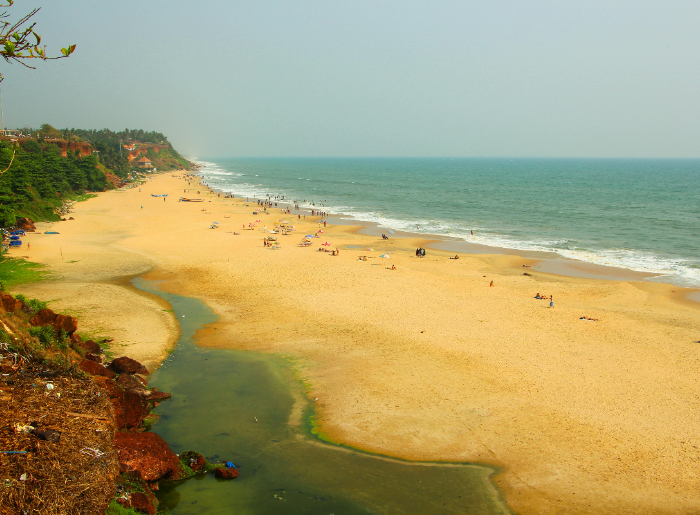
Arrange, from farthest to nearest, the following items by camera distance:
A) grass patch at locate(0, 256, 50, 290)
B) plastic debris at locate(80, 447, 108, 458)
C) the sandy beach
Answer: grass patch at locate(0, 256, 50, 290) → the sandy beach → plastic debris at locate(80, 447, 108, 458)

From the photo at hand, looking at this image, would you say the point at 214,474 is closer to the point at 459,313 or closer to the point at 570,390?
the point at 570,390

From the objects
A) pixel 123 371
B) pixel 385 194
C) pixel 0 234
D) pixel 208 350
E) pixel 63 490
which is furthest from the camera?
pixel 385 194

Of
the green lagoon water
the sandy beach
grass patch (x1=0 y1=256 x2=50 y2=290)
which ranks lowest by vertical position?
the green lagoon water

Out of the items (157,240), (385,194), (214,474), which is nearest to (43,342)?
(214,474)

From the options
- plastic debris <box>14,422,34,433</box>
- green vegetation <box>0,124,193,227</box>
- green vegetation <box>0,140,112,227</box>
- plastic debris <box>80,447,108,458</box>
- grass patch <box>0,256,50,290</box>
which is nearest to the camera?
plastic debris <box>14,422,34,433</box>

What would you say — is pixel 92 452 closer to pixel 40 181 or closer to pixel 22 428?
pixel 22 428

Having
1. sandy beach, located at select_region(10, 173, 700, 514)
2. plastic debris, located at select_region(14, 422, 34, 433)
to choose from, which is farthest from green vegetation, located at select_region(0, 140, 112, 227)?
plastic debris, located at select_region(14, 422, 34, 433)

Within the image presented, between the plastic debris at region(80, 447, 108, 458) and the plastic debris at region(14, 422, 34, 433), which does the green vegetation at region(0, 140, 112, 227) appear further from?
the plastic debris at region(80, 447, 108, 458)

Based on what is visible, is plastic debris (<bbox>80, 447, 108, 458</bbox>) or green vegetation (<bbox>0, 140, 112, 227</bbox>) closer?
plastic debris (<bbox>80, 447, 108, 458</bbox>)

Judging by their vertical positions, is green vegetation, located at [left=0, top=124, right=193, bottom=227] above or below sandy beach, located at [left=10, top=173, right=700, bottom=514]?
above
